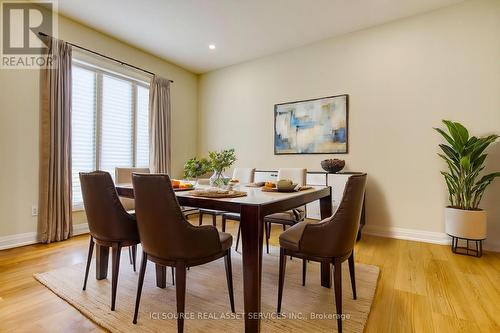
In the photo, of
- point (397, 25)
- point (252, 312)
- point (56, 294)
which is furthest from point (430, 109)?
point (56, 294)

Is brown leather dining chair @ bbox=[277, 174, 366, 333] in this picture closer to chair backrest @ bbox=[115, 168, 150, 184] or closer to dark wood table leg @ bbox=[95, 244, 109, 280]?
dark wood table leg @ bbox=[95, 244, 109, 280]

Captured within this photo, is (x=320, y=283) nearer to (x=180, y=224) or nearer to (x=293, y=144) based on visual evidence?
(x=180, y=224)

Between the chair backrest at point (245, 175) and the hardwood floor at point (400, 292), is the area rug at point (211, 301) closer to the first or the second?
the hardwood floor at point (400, 292)

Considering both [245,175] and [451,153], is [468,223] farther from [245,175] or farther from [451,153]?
[245,175]

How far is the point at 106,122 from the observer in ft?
12.7

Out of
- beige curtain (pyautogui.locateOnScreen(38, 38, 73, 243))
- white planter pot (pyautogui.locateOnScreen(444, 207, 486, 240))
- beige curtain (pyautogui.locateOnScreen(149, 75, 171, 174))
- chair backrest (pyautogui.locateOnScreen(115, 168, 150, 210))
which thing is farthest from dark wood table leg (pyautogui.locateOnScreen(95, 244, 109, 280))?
white planter pot (pyautogui.locateOnScreen(444, 207, 486, 240))

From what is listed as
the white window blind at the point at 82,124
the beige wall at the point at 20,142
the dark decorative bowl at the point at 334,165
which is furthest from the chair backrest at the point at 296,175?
the beige wall at the point at 20,142

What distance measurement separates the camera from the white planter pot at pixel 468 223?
2.64 m

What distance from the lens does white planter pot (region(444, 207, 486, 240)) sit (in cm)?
264

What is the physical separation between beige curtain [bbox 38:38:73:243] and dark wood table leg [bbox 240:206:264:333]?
299 cm

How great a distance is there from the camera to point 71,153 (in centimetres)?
335

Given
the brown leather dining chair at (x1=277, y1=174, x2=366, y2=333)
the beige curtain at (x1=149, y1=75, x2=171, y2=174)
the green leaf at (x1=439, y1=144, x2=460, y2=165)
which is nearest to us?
the brown leather dining chair at (x1=277, y1=174, x2=366, y2=333)

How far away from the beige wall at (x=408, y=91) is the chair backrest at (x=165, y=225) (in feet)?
9.65

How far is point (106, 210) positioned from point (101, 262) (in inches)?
27.0
